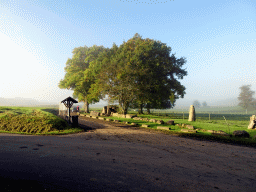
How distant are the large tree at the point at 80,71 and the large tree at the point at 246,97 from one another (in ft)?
307

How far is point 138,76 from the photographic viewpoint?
26.3 meters

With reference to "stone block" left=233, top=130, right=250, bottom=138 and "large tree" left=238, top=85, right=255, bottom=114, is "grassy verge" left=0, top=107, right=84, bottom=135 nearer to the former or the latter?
"stone block" left=233, top=130, right=250, bottom=138

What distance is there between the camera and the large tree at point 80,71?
3603cm

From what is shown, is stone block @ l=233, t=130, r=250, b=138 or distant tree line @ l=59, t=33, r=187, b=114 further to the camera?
distant tree line @ l=59, t=33, r=187, b=114

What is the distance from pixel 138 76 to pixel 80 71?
1751 centimetres

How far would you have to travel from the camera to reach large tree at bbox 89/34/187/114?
2600 centimetres

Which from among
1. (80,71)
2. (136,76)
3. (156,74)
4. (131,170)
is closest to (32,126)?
(131,170)

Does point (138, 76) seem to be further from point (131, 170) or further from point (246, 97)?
point (246, 97)

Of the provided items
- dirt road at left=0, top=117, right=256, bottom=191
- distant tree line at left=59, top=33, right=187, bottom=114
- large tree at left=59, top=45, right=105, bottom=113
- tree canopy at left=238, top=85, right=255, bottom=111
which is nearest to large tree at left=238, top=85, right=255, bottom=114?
tree canopy at left=238, top=85, right=255, bottom=111

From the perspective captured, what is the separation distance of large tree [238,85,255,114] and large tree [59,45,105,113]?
93496 millimetres

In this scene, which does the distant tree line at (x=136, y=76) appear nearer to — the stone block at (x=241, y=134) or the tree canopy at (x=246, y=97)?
the stone block at (x=241, y=134)

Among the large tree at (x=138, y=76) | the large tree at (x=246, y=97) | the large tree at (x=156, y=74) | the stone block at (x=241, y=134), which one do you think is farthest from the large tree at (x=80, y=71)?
the large tree at (x=246, y=97)

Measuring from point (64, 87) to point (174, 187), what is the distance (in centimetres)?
4279

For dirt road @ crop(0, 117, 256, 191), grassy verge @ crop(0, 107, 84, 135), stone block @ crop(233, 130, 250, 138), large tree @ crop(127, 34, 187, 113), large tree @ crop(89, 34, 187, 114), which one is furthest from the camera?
large tree @ crop(127, 34, 187, 113)
